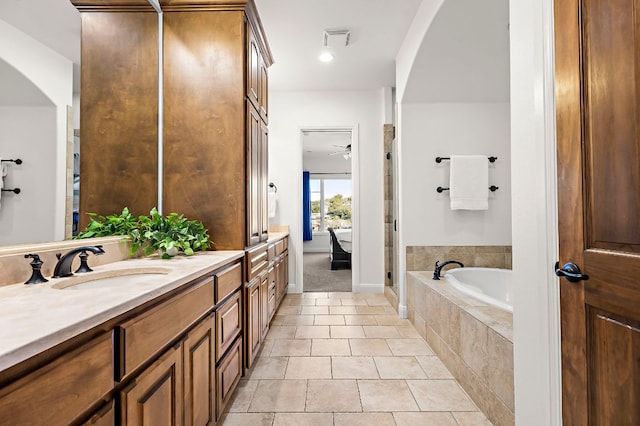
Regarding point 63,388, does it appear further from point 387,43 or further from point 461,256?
point 387,43

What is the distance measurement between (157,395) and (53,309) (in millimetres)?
426

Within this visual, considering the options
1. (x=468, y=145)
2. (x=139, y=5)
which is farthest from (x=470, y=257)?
(x=139, y=5)

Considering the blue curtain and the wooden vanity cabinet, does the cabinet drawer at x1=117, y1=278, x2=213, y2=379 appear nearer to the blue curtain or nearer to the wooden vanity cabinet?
the wooden vanity cabinet

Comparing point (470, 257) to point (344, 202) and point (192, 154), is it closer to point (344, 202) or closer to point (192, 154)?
point (192, 154)

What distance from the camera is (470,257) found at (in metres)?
3.33

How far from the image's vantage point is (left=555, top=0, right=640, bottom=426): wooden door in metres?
0.89

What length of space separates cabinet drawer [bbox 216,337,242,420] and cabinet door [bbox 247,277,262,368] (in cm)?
13

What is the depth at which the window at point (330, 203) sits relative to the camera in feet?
29.8

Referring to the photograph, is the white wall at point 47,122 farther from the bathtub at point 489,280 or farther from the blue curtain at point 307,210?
the blue curtain at point 307,210

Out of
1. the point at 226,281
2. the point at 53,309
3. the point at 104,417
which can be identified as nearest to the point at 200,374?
the point at 226,281

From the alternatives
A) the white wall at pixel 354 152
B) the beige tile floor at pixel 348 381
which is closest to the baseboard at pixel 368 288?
the white wall at pixel 354 152

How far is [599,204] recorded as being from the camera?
0.99 metres

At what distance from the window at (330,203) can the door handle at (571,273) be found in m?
8.01

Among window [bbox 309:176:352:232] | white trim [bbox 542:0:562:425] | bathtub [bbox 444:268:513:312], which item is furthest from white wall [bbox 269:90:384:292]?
window [bbox 309:176:352:232]
